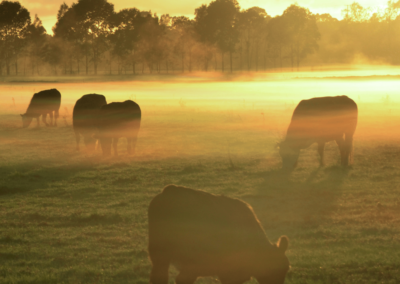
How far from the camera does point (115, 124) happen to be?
15.3 metres

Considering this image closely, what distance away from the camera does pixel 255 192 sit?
1080cm

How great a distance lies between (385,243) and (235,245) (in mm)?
4165

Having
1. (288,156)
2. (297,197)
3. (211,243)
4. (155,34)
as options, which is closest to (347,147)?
(288,156)

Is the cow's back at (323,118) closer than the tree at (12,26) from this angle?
Yes

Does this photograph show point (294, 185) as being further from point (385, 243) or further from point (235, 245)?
point (235, 245)

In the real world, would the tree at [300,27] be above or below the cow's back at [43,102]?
above

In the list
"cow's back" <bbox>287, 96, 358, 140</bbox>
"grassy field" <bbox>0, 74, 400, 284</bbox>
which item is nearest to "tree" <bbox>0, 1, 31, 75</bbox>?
"grassy field" <bbox>0, 74, 400, 284</bbox>

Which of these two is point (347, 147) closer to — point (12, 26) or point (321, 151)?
point (321, 151)

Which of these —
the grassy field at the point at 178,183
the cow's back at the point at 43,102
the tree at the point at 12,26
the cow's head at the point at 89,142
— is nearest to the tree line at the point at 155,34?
the tree at the point at 12,26

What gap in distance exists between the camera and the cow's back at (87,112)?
54.0ft

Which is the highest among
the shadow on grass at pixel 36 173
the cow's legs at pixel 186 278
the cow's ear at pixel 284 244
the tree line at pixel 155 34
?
the tree line at pixel 155 34

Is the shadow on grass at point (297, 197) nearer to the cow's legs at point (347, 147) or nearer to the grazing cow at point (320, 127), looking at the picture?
the cow's legs at point (347, 147)

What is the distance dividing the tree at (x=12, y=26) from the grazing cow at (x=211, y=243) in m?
76.3

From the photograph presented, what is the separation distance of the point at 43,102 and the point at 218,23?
162ft
